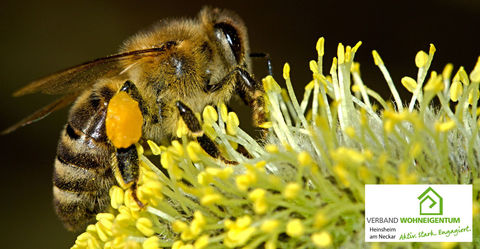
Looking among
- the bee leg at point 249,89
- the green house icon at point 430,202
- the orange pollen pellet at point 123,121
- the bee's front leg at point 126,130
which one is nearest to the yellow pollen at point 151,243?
the bee's front leg at point 126,130

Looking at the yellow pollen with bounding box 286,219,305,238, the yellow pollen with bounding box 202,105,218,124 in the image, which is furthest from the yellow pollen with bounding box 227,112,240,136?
the yellow pollen with bounding box 286,219,305,238

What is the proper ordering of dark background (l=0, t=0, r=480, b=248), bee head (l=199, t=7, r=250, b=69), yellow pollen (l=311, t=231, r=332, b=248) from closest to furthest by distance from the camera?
1. yellow pollen (l=311, t=231, r=332, b=248)
2. bee head (l=199, t=7, r=250, b=69)
3. dark background (l=0, t=0, r=480, b=248)

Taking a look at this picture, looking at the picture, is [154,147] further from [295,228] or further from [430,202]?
[430,202]

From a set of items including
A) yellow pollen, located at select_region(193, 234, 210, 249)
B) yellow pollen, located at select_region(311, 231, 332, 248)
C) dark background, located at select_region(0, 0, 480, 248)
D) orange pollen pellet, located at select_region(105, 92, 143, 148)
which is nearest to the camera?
yellow pollen, located at select_region(311, 231, 332, 248)

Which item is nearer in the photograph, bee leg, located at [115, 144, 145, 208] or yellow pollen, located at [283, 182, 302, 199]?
yellow pollen, located at [283, 182, 302, 199]

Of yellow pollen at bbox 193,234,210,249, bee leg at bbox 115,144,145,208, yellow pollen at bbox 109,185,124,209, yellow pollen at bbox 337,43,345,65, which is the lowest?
yellow pollen at bbox 193,234,210,249

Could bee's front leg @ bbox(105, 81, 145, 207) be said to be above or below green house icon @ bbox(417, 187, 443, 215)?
above

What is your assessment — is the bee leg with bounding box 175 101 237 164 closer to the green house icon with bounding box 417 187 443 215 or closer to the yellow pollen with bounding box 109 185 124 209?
the yellow pollen with bounding box 109 185 124 209
